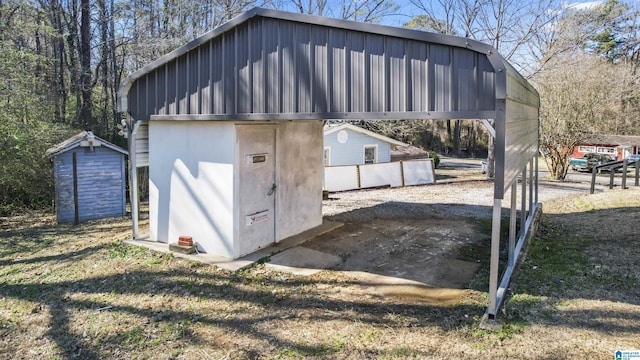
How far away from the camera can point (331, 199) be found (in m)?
12.7

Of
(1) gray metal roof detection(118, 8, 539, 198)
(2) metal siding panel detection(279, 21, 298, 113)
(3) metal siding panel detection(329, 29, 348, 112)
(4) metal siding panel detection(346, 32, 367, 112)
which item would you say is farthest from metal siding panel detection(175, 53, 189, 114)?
(4) metal siding panel detection(346, 32, 367, 112)

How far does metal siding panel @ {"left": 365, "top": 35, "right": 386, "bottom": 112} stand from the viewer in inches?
188

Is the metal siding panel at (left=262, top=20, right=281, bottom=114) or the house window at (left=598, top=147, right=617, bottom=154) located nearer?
the metal siding panel at (left=262, top=20, right=281, bottom=114)

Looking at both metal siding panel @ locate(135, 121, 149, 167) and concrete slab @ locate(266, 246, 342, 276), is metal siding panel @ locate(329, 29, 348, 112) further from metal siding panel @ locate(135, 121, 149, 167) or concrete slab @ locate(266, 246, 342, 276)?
metal siding panel @ locate(135, 121, 149, 167)

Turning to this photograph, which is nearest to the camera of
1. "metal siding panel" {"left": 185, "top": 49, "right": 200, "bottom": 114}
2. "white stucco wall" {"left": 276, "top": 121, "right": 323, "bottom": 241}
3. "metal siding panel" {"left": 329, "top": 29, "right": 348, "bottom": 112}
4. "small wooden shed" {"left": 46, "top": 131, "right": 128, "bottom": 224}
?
"metal siding panel" {"left": 329, "top": 29, "right": 348, "bottom": 112}

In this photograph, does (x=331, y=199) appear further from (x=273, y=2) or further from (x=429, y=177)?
(x=273, y=2)

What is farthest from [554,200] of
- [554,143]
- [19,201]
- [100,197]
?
[19,201]

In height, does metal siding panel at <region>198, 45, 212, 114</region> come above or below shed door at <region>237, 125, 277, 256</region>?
above

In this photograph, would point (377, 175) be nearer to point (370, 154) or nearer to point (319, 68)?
point (370, 154)

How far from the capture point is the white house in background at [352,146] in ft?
62.9

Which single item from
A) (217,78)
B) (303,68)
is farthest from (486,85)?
(217,78)

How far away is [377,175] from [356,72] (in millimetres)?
12083

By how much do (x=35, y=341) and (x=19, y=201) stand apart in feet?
28.0

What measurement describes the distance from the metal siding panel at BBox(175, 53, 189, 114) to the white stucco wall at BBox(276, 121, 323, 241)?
61.0 inches
